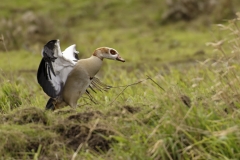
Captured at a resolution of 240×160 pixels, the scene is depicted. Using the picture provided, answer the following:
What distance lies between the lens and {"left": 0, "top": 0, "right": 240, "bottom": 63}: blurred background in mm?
13656

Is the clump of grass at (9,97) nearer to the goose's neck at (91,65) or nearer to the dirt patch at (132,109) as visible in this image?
the goose's neck at (91,65)

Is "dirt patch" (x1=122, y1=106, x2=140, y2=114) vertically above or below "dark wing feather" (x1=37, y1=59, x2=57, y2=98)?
below

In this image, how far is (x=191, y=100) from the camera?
17.3 feet

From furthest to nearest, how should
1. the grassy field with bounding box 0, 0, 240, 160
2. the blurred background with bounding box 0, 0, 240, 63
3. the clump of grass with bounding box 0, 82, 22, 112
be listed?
1. the blurred background with bounding box 0, 0, 240, 63
2. the clump of grass with bounding box 0, 82, 22, 112
3. the grassy field with bounding box 0, 0, 240, 160

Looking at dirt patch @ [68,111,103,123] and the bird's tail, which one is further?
the bird's tail

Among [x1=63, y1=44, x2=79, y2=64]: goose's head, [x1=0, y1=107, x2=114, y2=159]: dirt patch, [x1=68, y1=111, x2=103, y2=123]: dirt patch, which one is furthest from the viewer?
[x1=63, y1=44, x2=79, y2=64]: goose's head

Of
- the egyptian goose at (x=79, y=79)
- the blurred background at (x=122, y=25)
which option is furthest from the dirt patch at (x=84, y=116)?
the blurred background at (x=122, y=25)

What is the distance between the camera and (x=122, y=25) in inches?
638

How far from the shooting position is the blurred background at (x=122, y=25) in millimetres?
13656

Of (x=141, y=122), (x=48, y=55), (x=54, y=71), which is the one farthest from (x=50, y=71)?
(x=141, y=122)

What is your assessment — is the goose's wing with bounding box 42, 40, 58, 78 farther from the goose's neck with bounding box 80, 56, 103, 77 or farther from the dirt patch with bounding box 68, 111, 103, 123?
the dirt patch with bounding box 68, 111, 103, 123

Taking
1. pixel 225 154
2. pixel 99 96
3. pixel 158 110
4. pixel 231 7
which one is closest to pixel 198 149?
pixel 225 154

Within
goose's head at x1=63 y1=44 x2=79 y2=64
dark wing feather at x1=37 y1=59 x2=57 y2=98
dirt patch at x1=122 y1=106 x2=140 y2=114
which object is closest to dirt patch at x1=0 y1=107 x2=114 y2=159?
dirt patch at x1=122 y1=106 x2=140 y2=114

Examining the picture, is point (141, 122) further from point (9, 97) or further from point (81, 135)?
point (9, 97)
